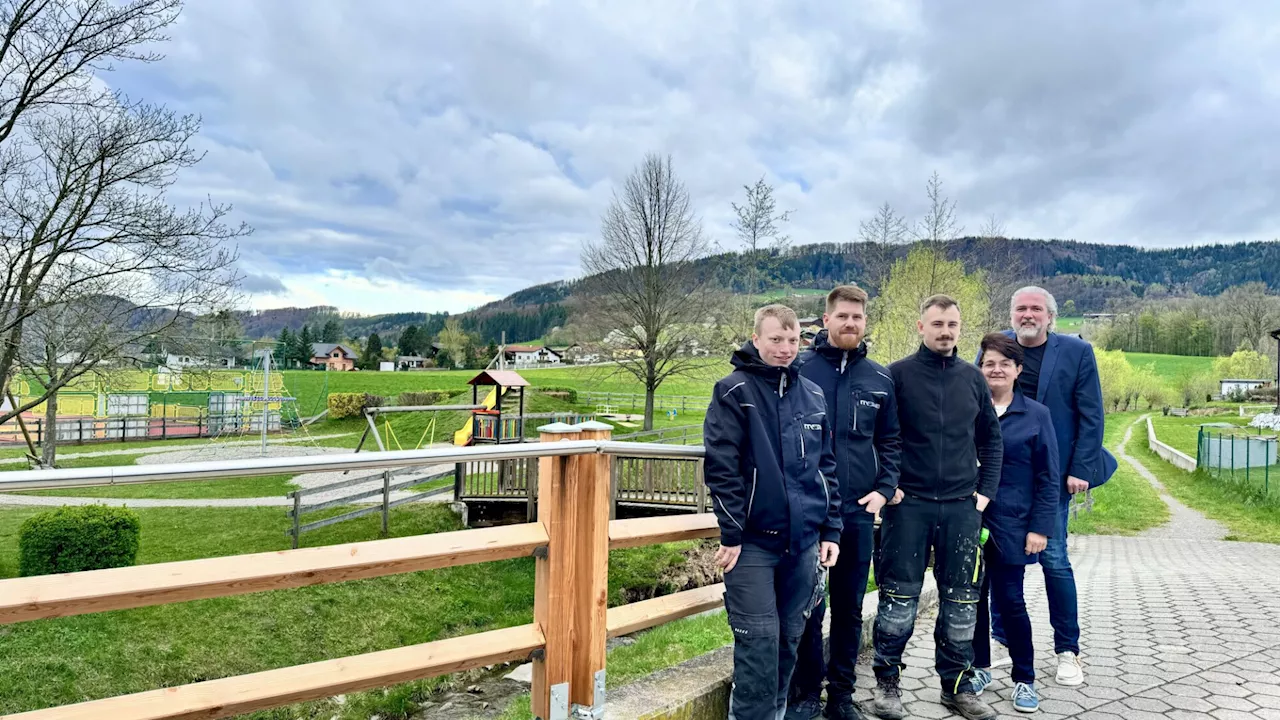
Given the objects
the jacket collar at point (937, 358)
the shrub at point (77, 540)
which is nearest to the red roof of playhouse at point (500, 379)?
the shrub at point (77, 540)

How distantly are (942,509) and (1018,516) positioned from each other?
1.81ft

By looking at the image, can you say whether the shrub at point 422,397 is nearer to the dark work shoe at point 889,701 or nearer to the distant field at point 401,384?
the distant field at point 401,384

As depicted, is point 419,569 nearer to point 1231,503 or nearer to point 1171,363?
point 1231,503

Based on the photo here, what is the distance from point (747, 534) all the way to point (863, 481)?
2.22 ft

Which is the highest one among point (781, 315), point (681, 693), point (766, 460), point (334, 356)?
point (334, 356)

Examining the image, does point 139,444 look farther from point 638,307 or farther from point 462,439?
point 638,307

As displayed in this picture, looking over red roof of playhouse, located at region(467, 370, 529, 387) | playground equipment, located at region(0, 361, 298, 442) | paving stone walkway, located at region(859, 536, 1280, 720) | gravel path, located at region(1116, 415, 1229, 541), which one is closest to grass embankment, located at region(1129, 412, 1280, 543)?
gravel path, located at region(1116, 415, 1229, 541)

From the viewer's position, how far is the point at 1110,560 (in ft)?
31.4

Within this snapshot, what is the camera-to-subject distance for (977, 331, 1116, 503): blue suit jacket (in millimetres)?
3584

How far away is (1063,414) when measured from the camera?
3.66m

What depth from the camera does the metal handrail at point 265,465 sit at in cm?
154

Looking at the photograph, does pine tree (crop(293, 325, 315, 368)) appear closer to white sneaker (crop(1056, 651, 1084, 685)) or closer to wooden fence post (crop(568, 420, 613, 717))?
wooden fence post (crop(568, 420, 613, 717))

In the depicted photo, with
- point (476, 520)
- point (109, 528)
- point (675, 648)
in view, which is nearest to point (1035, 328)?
point (675, 648)

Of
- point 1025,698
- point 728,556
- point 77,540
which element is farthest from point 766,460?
point 77,540
